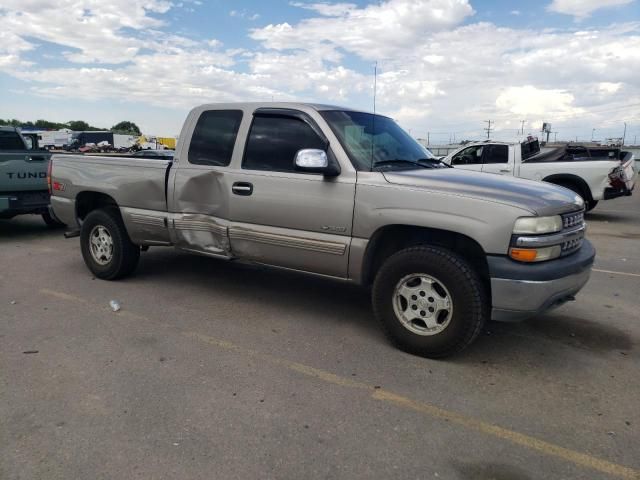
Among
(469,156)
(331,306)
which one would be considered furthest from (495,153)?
(331,306)

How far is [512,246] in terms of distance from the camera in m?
3.50

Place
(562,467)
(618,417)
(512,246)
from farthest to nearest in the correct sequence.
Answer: (512,246)
(618,417)
(562,467)

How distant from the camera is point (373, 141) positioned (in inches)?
181

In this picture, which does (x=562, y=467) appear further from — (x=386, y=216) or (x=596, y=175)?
(x=596, y=175)

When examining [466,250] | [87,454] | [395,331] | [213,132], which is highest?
[213,132]

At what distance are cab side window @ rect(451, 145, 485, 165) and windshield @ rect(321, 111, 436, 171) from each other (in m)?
7.89

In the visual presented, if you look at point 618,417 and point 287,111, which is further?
point 287,111

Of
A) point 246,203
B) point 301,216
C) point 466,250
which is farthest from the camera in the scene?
point 246,203

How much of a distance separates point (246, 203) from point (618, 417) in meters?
3.23

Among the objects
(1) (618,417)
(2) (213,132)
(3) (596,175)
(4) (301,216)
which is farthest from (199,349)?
(3) (596,175)

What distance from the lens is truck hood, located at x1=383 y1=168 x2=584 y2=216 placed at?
360cm

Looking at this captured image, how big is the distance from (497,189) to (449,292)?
0.83 metres

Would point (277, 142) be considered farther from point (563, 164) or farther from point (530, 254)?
point (563, 164)

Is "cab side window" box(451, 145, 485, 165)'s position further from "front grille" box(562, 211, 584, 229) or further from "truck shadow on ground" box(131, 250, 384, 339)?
"front grille" box(562, 211, 584, 229)
